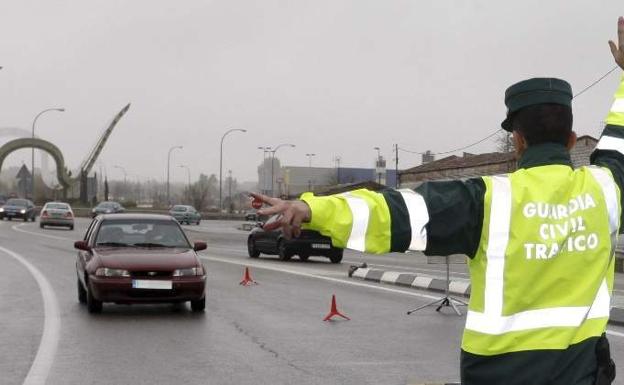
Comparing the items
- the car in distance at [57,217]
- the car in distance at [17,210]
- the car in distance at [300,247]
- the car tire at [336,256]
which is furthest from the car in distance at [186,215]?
the car tire at [336,256]

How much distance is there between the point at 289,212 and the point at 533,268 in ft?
2.49

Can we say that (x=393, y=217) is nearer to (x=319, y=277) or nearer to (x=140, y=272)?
(x=140, y=272)

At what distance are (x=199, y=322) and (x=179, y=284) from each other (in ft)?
2.33

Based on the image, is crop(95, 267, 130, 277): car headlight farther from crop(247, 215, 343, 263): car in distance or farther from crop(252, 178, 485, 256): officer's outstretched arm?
crop(247, 215, 343, 263): car in distance

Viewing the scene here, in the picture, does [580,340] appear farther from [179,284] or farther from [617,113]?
[179,284]

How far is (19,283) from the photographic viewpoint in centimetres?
1659

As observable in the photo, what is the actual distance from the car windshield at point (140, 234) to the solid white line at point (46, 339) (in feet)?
4.28

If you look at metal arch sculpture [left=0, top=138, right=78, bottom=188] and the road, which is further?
metal arch sculpture [left=0, top=138, right=78, bottom=188]

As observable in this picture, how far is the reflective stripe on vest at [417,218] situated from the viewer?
2.51 meters

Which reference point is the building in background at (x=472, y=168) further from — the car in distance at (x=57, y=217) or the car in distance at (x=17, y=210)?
the car in distance at (x=17, y=210)

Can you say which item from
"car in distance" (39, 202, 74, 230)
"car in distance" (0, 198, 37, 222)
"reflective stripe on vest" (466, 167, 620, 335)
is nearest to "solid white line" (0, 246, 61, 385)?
"reflective stripe on vest" (466, 167, 620, 335)

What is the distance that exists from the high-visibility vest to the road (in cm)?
511

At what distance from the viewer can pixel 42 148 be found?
277 ft

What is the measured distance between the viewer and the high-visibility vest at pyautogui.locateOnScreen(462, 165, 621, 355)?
2.59 meters
